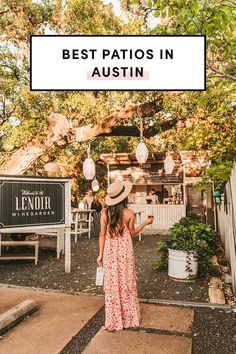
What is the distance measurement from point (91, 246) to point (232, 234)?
221 inches

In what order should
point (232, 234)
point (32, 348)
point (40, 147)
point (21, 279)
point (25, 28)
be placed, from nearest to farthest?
point (32, 348)
point (232, 234)
point (21, 279)
point (40, 147)
point (25, 28)

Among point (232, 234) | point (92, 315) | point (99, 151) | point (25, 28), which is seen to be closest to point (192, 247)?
point (232, 234)

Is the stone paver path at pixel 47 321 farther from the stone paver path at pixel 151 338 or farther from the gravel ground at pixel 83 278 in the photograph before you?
the gravel ground at pixel 83 278

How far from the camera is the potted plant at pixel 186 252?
599cm

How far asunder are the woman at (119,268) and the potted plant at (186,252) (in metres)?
2.23

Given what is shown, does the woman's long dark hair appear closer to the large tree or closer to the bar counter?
the large tree

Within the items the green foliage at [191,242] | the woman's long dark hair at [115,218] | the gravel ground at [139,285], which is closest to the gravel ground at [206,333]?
the gravel ground at [139,285]

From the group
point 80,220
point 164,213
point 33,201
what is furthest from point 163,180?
point 33,201

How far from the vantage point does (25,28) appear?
12359mm

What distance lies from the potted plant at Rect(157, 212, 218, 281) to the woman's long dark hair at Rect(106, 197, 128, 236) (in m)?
2.52

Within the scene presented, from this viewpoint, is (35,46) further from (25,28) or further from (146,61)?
(25,28)

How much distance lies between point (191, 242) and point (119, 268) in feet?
9.02

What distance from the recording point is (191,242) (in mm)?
6289

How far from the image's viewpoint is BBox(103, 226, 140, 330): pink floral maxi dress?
12.6 feet
